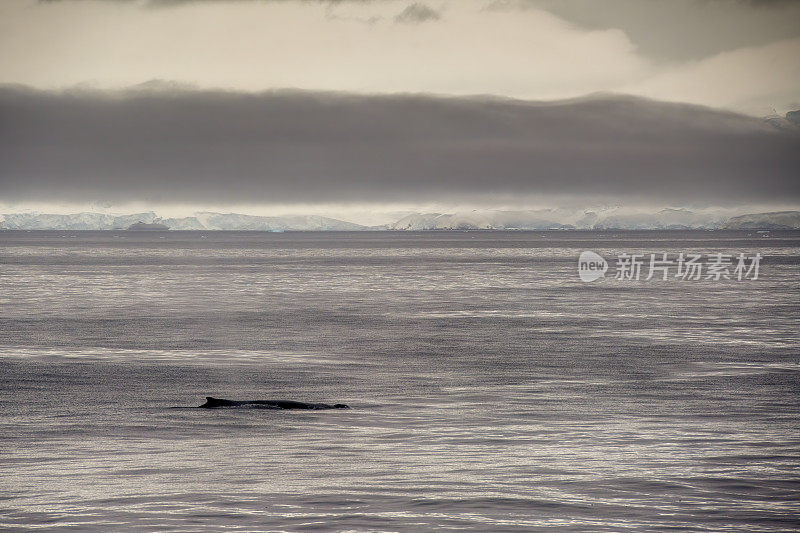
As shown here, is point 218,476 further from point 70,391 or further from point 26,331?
point 26,331

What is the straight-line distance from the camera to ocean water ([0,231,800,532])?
68.5 ft

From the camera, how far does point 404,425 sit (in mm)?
30391

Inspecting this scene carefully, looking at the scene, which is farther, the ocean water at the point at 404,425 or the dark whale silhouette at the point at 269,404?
the dark whale silhouette at the point at 269,404

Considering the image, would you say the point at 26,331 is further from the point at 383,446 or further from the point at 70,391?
the point at 383,446

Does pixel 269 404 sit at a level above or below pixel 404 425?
below

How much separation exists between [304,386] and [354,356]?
11.1 meters

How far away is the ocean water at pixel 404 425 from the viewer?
20875mm

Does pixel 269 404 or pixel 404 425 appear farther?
pixel 269 404

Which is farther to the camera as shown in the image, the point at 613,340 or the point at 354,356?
the point at 613,340

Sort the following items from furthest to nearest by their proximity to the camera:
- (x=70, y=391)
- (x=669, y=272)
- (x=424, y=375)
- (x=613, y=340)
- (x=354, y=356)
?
1. (x=669, y=272)
2. (x=613, y=340)
3. (x=354, y=356)
4. (x=424, y=375)
5. (x=70, y=391)

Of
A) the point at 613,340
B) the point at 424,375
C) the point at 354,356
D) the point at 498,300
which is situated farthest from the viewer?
the point at 498,300

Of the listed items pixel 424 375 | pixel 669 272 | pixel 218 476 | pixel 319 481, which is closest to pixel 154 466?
pixel 218 476

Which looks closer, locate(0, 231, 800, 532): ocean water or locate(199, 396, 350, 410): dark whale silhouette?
locate(0, 231, 800, 532): ocean water

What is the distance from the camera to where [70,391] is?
38000mm
